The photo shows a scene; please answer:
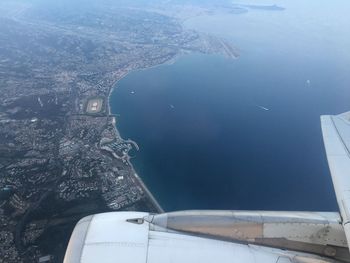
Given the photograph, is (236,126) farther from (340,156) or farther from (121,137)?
(340,156)

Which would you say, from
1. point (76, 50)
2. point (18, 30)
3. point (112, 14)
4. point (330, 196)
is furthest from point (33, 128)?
point (112, 14)

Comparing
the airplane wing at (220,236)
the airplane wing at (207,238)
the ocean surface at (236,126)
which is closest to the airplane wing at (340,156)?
the airplane wing at (220,236)

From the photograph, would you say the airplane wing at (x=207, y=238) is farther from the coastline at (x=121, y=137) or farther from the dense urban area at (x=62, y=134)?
the coastline at (x=121, y=137)

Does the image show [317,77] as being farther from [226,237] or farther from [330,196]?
[226,237]

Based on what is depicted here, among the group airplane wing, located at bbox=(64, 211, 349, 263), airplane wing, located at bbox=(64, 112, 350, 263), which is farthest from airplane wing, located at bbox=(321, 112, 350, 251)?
airplane wing, located at bbox=(64, 211, 349, 263)

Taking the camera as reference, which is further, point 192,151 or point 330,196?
point 192,151

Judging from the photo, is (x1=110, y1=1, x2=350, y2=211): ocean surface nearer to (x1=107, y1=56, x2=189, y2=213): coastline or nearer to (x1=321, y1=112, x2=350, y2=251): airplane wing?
(x1=107, y1=56, x2=189, y2=213): coastline
